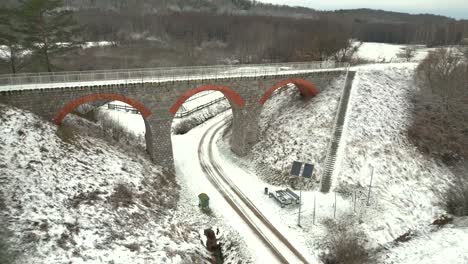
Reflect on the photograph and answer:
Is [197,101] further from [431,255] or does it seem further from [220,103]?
[431,255]

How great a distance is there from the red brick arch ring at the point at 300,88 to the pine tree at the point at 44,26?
20479 mm

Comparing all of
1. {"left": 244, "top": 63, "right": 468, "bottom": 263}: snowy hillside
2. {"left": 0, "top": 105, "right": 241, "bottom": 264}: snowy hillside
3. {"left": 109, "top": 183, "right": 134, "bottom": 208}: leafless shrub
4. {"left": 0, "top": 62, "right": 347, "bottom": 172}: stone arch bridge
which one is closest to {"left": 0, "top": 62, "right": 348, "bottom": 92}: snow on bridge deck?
{"left": 0, "top": 62, "right": 347, "bottom": 172}: stone arch bridge

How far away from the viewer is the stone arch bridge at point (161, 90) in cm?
2452

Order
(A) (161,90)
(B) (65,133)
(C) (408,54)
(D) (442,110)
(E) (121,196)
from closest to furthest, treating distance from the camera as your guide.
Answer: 1. (E) (121,196)
2. (B) (65,133)
3. (A) (161,90)
4. (D) (442,110)
5. (C) (408,54)

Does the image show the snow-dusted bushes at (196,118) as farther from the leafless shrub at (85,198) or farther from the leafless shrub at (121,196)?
the leafless shrub at (85,198)

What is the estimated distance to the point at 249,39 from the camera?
8962 cm

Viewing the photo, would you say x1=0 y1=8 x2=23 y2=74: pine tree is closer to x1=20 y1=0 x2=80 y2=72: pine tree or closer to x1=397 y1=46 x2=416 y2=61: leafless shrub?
x1=20 y1=0 x2=80 y2=72: pine tree

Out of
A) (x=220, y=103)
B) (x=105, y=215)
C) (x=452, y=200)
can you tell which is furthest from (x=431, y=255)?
(x=220, y=103)

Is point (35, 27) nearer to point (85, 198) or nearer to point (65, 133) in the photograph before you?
point (65, 133)

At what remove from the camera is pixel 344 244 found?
21781 mm

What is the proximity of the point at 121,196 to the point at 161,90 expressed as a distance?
10352 mm

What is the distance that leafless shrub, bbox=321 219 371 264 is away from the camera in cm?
2102

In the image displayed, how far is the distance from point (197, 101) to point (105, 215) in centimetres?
3561

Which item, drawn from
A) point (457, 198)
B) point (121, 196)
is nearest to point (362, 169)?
point (457, 198)
